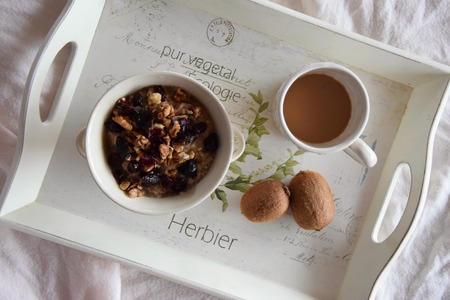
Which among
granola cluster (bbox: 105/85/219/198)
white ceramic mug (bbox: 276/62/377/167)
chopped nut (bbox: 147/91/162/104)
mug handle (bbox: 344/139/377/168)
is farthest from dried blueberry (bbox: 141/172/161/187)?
mug handle (bbox: 344/139/377/168)

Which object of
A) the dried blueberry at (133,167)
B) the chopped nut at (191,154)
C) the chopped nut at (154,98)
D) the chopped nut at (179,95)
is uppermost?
the chopped nut at (179,95)

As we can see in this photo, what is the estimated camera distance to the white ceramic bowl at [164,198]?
31.1 inches

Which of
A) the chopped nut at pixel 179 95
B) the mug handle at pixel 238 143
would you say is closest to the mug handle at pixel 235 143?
the mug handle at pixel 238 143

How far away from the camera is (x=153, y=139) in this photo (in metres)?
0.82

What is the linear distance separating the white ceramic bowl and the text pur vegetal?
0.12 meters

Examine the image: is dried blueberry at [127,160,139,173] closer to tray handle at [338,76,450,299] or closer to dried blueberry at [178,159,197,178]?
dried blueberry at [178,159,197,178]

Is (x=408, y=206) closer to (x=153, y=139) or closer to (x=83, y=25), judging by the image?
(x=153, y=139)

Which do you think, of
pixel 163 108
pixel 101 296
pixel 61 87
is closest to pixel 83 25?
pixel 61 87

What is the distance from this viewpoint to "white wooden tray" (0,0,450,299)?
90 cm

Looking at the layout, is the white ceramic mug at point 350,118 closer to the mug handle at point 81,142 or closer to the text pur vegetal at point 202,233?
the text pur vegetal at point 202,233

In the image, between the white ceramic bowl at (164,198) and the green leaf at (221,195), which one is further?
the green leaf at (221,195)

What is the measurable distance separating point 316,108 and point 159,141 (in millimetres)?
293

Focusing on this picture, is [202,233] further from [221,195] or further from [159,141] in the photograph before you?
[159,141]

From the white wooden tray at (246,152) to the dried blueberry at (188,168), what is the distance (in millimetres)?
126
